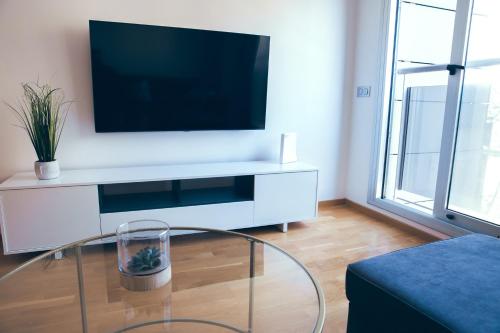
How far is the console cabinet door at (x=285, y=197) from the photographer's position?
2.52 metres

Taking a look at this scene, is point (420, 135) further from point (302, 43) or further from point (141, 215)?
point (141, 215)

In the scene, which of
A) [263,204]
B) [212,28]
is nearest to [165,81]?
[212,28]

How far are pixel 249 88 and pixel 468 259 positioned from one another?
1911mm

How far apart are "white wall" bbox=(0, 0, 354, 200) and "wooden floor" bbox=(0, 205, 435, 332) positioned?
545mm

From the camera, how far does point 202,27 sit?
261 cm

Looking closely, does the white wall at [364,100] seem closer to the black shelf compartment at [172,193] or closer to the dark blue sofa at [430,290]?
the black shelf compartment at [172,193]

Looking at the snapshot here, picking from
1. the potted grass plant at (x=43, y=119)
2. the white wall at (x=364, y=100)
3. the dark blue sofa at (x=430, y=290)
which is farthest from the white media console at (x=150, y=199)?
the dark blue sofa at (x=430, y=290)

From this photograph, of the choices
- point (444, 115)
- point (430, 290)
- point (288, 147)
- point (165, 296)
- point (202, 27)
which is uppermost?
point (202, 27)

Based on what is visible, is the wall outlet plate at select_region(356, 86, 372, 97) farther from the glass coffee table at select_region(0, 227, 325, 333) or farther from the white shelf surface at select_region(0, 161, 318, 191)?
the glass coffee table at select_region(0, 227, 325, 333)

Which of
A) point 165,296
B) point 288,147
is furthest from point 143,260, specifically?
point 288,147

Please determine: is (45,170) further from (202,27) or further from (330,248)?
(330,248)

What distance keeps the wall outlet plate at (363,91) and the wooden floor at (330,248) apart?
42.2 inches

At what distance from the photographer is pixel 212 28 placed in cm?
264

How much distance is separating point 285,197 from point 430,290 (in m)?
1.55
